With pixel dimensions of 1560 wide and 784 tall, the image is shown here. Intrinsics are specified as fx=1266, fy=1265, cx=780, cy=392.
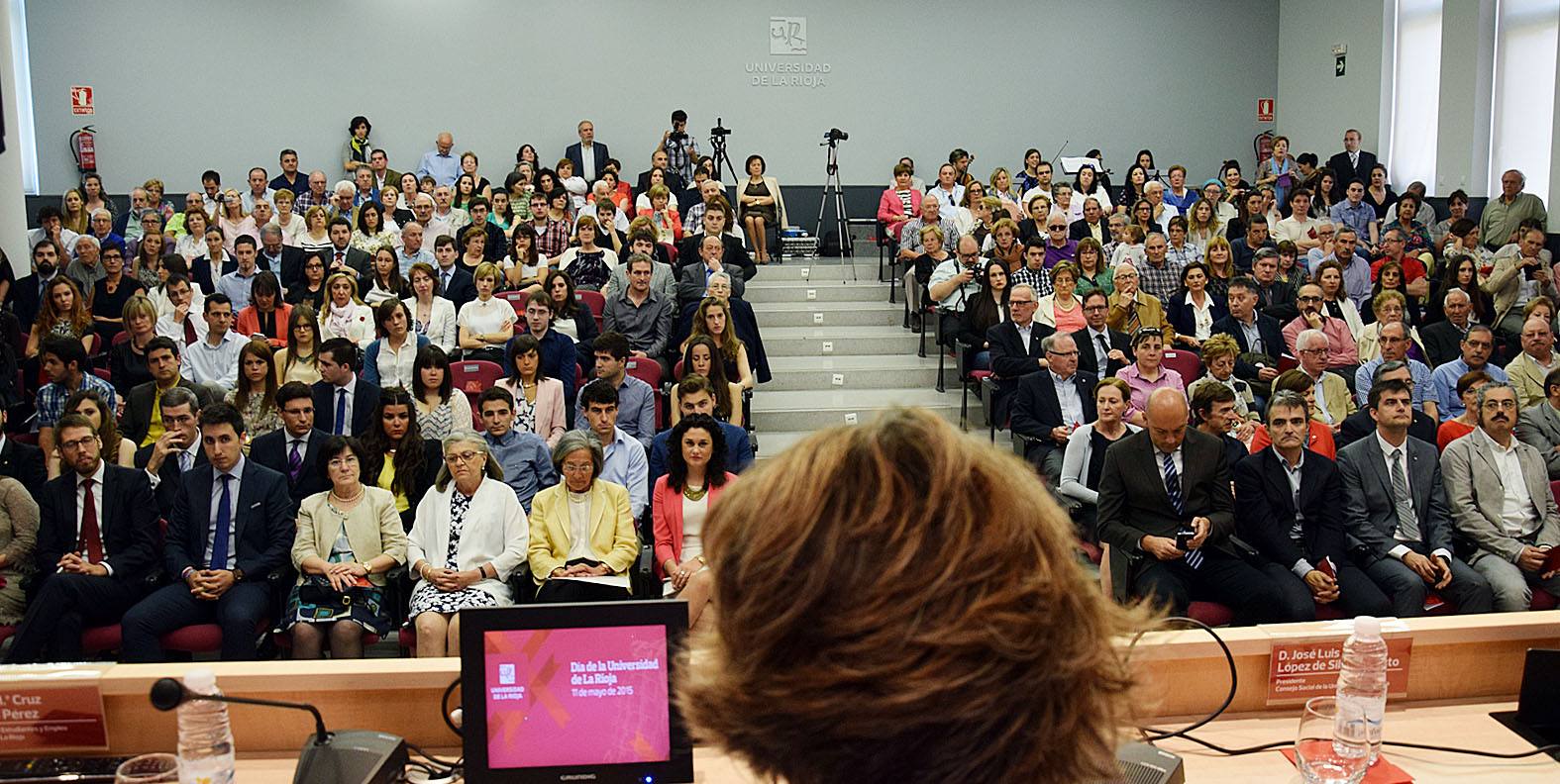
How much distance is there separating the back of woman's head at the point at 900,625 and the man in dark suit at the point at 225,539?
4.05 meters

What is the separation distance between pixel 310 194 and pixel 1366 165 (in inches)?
393

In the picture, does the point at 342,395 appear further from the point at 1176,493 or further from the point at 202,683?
the point at 202,683

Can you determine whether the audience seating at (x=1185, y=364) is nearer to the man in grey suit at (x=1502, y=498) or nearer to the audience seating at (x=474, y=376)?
the man in grey suit at (x=1502, y=498)

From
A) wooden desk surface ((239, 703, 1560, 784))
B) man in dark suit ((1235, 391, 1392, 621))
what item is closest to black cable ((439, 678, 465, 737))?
wooden desk surface ((239, 703, 1560, 784))

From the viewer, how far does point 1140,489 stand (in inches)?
180

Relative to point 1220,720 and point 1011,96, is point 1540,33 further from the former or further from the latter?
point 1220,720

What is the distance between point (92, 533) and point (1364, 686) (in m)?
4.34

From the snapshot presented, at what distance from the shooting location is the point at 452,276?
8.71 metres

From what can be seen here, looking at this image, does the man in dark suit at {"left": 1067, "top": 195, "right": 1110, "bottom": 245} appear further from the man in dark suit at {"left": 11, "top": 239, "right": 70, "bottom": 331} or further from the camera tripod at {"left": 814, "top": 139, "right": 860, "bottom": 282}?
the man in dark suit at {"left": 11, "top": 239, "right": 70, "bottom": 331}

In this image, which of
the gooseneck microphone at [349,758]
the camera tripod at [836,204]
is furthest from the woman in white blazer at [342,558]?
the camera tripod at [836,204]

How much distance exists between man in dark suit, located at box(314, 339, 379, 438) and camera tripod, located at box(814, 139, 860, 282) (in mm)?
5419

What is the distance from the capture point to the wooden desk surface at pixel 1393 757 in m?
2.01

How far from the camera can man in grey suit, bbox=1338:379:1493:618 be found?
15.0ft

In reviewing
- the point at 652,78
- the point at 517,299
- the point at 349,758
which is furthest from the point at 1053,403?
the point at 652,78
